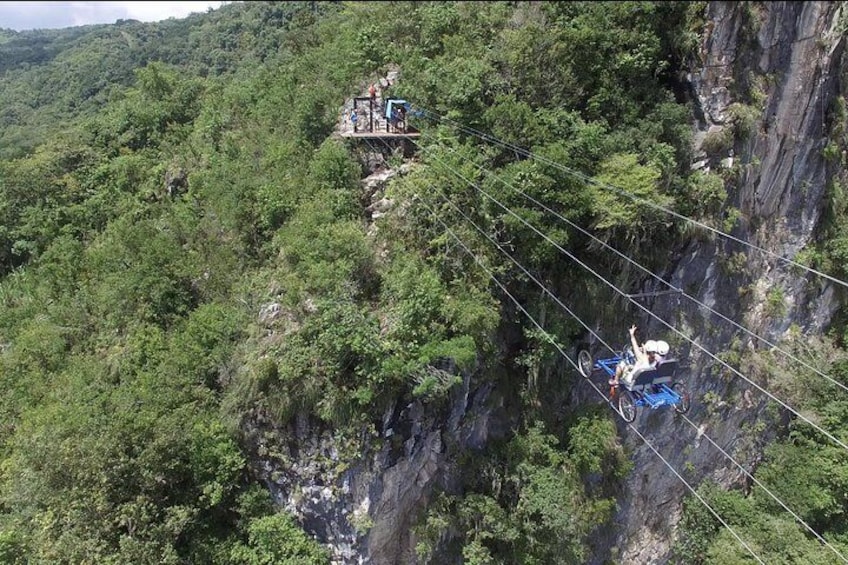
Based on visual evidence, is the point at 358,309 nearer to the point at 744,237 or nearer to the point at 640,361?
the point at 640,361

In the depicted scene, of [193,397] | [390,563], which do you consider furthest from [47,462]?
[390,563]

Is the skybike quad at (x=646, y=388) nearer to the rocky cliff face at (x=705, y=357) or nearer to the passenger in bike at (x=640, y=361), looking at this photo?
the passenger in bike at (x=640, y=361)

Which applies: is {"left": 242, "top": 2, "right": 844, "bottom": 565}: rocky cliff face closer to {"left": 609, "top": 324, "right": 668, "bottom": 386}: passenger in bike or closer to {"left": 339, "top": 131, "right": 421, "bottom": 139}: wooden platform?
{"left": 339, "top": 131, "right": 421, "bottom": 139}: wooden platform

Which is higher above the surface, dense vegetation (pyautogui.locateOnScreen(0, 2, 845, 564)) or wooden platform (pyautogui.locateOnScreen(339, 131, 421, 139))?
wooden platform (pyautogui.locateOnScreen(339, 131, 421, 139))

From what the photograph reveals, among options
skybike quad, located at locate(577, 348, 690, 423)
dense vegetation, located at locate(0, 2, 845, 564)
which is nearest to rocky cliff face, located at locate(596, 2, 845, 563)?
dense vegetation, located at locate(0, 2, 845, 564)

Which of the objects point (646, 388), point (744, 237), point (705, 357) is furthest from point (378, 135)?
point (705, 357)
